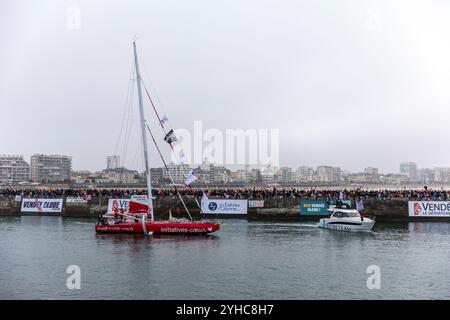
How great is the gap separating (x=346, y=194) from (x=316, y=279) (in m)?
37.7

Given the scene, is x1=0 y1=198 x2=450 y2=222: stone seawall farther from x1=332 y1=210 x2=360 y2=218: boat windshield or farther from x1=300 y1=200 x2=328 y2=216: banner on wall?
x1=332 y1=210 x2=360 y2=218: boat windshield

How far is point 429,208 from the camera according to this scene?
6241 centimetres

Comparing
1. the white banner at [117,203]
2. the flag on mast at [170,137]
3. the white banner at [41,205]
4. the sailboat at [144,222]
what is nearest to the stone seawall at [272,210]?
the white banner at [41,205]

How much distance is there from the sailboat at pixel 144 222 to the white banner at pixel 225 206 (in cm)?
1442

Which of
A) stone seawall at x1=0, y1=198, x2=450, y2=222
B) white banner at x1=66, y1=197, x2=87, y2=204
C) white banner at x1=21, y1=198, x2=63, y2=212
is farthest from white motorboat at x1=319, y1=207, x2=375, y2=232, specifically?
white banner at x1=21, y1=198, x2=63, y2=212

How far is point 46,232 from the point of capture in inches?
2115

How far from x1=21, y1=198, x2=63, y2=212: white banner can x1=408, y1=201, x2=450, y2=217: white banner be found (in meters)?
50.1

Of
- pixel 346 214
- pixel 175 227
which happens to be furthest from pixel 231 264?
pixel 346 214

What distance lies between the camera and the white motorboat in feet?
177

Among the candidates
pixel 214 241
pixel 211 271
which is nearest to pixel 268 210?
pixel 214 241

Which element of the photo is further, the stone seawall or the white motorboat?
the stone seawall

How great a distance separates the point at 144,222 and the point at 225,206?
18.0 m

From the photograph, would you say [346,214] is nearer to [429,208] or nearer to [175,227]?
[429,208]
